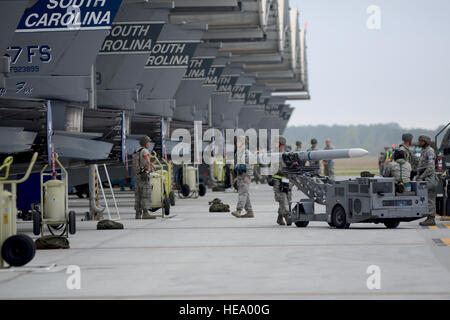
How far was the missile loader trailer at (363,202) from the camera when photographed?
16906 mm

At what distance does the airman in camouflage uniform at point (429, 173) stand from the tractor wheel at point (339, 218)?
71.6 inches

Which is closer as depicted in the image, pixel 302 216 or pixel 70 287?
pixel 70 287

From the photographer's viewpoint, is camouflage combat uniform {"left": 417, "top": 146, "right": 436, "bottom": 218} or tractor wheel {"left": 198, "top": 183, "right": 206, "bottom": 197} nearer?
camouflage combat uniform {"left": 417, "top": 146, "right": 436, "bottom": 218}

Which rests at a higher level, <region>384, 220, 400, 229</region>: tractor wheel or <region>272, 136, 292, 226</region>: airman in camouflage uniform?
<region>272, 136, 292, 226</region>: airman in camouflage uniform

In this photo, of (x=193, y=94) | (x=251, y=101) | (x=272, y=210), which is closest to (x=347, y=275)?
(x=272, y=210)

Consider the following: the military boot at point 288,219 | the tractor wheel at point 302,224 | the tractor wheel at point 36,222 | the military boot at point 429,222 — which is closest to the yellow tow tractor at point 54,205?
the tractor wheel at point 36,222

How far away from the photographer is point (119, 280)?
10.5m

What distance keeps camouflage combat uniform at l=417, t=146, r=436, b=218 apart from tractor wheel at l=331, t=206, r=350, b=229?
73.0 inches

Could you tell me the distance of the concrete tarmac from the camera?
9.51 m

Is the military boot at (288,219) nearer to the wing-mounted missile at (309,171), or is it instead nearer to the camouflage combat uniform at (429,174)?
the wing-mounted missile at (309,171)

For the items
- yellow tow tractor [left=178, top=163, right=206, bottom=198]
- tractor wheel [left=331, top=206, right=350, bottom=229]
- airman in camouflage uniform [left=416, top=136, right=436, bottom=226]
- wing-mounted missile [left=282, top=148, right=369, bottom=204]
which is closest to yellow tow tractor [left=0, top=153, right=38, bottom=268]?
tractor wheel [left=331, top=206, right=350, bottom=229]

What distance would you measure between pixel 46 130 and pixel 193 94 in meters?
25.4

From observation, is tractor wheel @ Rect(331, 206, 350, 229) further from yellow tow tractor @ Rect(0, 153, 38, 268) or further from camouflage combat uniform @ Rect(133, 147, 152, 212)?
yellow tow tractor @ Rect(0, 153, 38, 268)
